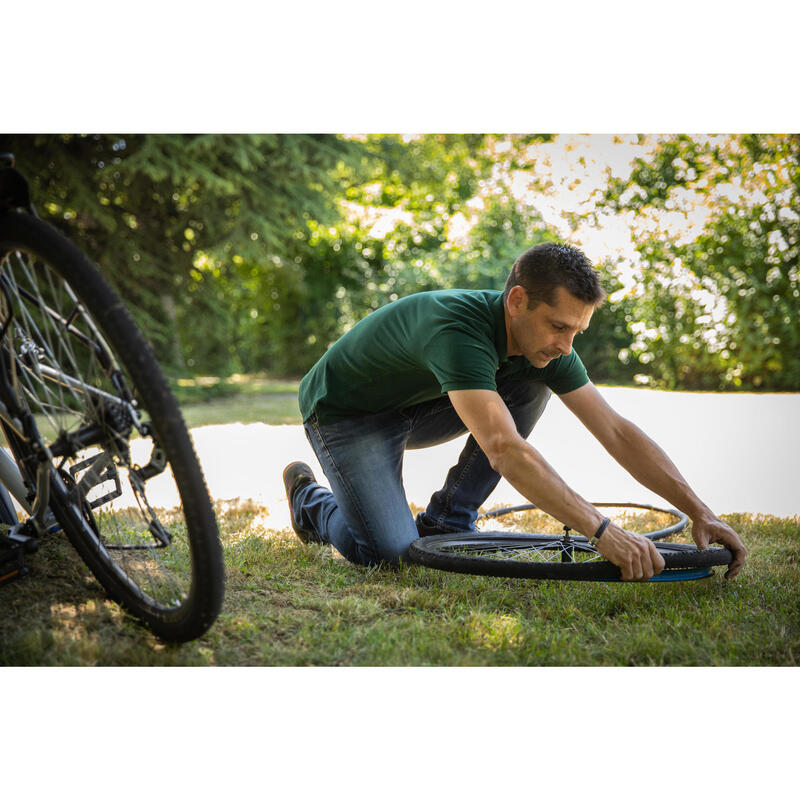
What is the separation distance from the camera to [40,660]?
1.47m

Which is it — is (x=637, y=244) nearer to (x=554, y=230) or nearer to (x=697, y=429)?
(x=554, y=230)

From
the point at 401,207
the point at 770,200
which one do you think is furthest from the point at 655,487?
the point at 401,207

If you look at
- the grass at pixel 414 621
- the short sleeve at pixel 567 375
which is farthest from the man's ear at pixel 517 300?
the grass at pixel 414 621

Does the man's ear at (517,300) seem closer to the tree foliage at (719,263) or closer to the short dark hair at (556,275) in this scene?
the short dark hair at (556,275)

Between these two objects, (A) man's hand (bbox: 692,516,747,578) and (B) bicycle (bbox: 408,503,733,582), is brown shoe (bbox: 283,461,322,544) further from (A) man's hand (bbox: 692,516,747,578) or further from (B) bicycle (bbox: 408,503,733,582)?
(A) man's hand (bbox: 692,516,747,578)

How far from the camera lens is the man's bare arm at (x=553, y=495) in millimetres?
1619

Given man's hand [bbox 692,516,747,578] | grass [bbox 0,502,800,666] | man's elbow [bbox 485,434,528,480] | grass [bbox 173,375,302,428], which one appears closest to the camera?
grass [bbox 0,502,800,666]

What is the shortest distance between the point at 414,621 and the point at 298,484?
0.89 m

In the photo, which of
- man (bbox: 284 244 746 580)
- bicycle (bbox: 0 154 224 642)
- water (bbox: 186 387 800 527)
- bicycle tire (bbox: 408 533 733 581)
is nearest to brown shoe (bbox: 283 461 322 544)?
man (bbox: 284 244 746 580)

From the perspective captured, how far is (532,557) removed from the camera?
206 cm

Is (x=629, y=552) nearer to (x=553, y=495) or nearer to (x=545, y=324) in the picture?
(x=553, y=495)

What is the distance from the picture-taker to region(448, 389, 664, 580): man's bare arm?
5.31 feet

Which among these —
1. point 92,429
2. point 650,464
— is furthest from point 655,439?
point 92,429
